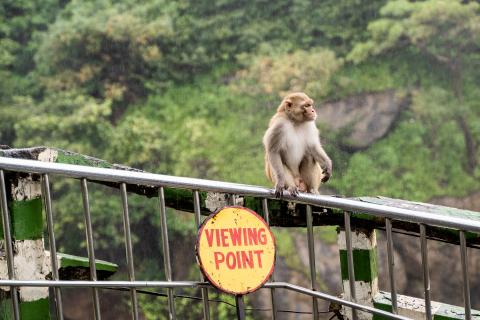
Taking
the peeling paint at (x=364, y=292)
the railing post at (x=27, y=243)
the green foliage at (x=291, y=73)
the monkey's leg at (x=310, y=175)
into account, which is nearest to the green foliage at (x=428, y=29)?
the green foliage at (x=291, y=73)

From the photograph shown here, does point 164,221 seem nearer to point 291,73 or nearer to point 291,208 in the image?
point 291,208

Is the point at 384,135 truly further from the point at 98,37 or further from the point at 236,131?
the point at 98,37

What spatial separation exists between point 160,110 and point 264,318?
11.6ft

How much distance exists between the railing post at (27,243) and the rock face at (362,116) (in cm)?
891

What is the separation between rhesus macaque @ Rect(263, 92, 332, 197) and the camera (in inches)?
136

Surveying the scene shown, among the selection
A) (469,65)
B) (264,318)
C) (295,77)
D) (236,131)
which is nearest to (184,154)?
(236,131)

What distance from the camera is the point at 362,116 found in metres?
10.7

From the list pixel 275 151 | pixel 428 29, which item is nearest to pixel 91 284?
pixel 275 151

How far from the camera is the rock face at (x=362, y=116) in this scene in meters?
10.6

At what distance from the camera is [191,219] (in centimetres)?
1012

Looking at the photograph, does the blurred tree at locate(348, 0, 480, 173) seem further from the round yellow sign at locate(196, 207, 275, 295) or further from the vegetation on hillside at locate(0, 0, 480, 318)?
the round yellow sign at locate(196, 207, 275, 295)

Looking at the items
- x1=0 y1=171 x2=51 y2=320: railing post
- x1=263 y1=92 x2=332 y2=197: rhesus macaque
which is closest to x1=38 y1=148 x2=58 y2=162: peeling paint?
x1=0 y1=171 x2=51 y2=320: railing post

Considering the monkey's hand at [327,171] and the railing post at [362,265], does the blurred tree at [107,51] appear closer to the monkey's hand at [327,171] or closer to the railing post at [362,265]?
the monkey's hand at [327,171]

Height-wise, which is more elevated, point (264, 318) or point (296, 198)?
point (296, 198)
